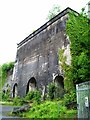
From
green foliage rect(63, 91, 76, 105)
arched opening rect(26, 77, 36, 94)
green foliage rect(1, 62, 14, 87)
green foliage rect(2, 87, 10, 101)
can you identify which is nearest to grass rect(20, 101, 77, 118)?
green foliage rect(63, 91, 76, 105)

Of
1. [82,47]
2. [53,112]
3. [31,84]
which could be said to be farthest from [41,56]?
[53,112]

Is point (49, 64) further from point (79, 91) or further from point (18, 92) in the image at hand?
point (79, 91)

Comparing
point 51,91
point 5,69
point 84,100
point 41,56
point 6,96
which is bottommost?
point 84,100

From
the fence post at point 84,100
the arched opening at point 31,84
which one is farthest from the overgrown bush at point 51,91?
the fence post at point 84,100

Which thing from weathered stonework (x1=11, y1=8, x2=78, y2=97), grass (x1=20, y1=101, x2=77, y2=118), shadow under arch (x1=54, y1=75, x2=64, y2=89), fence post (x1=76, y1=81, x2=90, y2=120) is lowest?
grass (x1=20, y1=101, x2=77, y2=118)

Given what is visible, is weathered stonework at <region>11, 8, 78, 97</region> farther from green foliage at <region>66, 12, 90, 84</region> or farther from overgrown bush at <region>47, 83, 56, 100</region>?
green foliage at <region>66, 12, 90, 84</region>

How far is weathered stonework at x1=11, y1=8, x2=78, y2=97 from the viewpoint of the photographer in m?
17.2

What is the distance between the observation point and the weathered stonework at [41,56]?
17.2 meters

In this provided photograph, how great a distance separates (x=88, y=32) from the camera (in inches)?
402

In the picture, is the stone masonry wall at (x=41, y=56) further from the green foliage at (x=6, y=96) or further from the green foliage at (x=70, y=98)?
the green foliage at (x=70, y=98)

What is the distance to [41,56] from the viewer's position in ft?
64.2

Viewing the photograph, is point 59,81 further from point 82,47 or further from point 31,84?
point 82,47

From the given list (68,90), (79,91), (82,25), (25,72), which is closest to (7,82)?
(25,72)

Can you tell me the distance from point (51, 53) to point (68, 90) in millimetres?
4663
